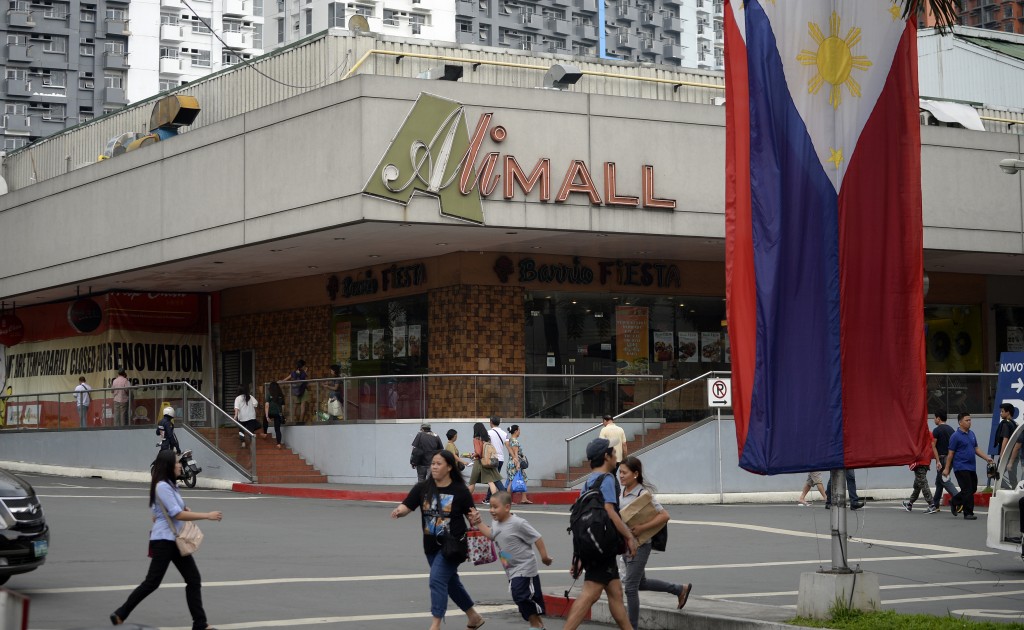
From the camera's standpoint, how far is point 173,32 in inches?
4409

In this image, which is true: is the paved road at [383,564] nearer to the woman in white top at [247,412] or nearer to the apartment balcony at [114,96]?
the woman in white top at [247,412]

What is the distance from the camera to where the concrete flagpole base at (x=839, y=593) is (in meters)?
12.0

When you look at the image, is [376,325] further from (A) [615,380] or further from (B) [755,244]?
(B) [755,244]

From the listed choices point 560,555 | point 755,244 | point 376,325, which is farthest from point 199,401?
point 755,244

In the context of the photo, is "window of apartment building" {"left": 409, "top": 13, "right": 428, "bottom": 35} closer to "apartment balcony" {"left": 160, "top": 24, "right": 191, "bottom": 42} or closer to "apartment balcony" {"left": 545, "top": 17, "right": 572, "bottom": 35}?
"apartment balcony" {"left": 545, "top": 17, "right": 572, "bottom": 35}

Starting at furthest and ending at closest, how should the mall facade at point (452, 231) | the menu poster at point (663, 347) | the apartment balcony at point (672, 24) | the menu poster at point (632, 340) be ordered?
1. the apartment balcony at point (672, 24)
2. the menu poster at point (663, 347)
3. the menu poster at point (632, 340)
4. the mall facade at point (452, 231)

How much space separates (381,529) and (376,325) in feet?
49.8

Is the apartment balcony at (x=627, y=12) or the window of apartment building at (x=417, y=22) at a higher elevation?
the apartment balcony at (x=627, y=12)

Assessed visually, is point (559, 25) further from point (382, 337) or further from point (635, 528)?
point (635, 528)

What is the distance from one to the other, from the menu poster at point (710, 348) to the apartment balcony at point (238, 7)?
279ft

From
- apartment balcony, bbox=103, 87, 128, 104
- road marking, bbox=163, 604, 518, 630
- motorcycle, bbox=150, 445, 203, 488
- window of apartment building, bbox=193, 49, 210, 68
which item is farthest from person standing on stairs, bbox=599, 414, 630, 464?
window of apartment building, bbox=193, 49, 210, 68

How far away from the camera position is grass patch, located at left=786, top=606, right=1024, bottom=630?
36.8ft

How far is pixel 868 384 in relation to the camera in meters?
12.3

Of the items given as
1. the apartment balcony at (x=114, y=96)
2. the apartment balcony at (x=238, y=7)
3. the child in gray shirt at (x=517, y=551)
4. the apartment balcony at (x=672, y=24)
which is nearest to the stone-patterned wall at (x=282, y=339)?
the child in gray shirt at (x=517, y=551)
